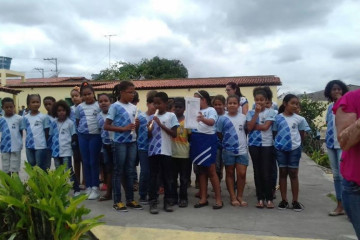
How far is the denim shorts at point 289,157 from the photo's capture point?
4.65 metres

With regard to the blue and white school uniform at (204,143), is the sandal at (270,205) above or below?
below

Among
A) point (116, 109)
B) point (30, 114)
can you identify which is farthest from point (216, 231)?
point (30, 114)

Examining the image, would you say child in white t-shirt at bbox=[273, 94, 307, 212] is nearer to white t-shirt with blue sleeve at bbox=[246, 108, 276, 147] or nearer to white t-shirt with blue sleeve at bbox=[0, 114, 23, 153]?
white t-shirt with blue sleeve at bbox=[246, 108, 276, 147]

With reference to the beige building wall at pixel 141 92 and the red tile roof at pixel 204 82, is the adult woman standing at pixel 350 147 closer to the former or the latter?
the beige building wall at pixel 141 92

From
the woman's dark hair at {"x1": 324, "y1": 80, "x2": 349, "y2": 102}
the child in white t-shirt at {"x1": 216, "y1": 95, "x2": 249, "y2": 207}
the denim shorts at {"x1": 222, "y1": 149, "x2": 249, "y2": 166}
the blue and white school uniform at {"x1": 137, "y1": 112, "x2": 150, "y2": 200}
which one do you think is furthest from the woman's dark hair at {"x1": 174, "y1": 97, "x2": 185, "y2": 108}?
the woman's dark hair at {"x1": 324, "y1": 80, "x2": 349, "y2": 102}

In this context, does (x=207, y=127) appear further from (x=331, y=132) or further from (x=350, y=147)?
(x=350, y=147)

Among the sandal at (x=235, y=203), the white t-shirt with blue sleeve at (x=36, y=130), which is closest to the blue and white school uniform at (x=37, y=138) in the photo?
the white t-shirt with blue sleeve at (x=36, y=130)

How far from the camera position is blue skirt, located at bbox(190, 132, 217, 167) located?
4.82 meters

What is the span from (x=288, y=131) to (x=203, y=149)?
115 centimetres

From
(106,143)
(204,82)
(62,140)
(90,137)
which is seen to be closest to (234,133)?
(106,143)

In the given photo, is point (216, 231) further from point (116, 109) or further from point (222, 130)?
point (116, 109)

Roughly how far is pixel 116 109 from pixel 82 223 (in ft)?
6.05

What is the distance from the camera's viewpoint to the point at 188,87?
2694 centimetres

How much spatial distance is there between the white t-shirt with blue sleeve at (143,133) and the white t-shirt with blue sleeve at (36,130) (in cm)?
151
